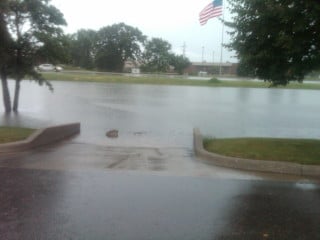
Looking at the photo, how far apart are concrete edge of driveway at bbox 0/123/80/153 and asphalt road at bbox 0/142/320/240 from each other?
0.60 meters

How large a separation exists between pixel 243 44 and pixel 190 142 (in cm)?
468

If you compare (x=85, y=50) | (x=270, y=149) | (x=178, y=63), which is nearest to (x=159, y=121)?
(x=270, y=149)

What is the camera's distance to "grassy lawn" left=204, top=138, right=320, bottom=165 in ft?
31.8

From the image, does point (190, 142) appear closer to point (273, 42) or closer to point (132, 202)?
point (273, 42)

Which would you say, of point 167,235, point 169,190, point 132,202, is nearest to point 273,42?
point 169,190

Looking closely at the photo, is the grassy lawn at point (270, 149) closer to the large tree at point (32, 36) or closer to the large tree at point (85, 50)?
the large tree at point (32, 36)

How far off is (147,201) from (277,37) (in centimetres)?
521

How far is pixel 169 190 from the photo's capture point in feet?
24.3

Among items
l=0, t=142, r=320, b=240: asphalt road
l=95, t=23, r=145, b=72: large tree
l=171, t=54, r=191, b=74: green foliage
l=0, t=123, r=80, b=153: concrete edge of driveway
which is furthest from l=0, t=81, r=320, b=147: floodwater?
l=171, t=54, r=191, b=74: green foliage

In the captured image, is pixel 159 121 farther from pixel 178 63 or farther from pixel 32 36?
pixel 178 63

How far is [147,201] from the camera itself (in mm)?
6703

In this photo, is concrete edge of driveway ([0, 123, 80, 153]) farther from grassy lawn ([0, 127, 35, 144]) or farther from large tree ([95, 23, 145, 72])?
large tree ([95, 23, 145, 72])

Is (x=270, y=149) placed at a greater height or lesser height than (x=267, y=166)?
greater

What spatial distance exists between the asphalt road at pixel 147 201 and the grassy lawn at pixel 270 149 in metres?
0.86
